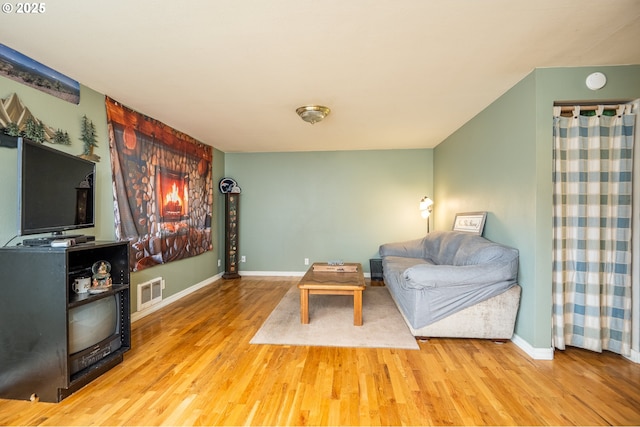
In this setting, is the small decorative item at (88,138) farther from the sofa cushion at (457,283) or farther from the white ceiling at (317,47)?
the sofa cushion at (457,283)

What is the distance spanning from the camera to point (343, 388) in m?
1.85

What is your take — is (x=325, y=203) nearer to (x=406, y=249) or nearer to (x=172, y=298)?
(x=406, y=249)

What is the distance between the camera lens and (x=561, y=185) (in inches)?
90.0

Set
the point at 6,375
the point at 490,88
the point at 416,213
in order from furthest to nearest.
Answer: the point at 416,213 < the point at 490,88 < the point at 6,375

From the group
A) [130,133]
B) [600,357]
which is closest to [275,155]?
[130,133]

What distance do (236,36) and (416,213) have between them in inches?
162

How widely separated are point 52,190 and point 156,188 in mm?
1526

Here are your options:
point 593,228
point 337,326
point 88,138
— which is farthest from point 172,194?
point 593,228

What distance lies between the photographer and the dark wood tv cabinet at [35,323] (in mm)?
1727

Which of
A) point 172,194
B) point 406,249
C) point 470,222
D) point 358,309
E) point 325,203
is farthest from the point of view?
point 325,203

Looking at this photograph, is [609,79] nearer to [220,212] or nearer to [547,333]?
[547,333]

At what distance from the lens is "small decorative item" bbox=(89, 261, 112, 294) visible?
203 cm

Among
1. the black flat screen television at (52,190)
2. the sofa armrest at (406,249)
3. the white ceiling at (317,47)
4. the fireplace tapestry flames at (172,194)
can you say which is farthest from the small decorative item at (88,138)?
the sofa armrest at (406,249)

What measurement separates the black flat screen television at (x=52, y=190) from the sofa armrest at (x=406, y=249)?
368 cm
